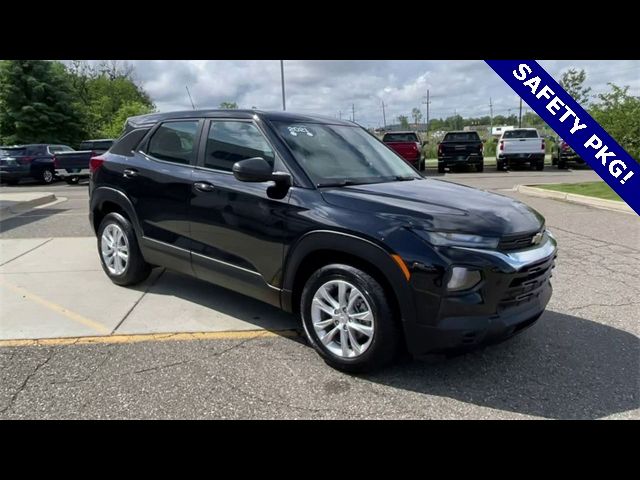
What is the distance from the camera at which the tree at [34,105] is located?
31.1m

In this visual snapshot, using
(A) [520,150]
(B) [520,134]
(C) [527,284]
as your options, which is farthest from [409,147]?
(C) [527,284]

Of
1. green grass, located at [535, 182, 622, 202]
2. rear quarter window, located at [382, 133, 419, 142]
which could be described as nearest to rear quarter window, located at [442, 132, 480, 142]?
rear quarter window, located at [382, 133, 419, 142]

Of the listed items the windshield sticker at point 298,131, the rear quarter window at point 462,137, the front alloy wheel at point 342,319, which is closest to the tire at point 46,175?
the rear quarter window at point 462,137

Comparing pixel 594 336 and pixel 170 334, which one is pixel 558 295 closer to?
pixel 594 336

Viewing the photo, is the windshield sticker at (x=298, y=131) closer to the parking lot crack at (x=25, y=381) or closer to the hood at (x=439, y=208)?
the hood at (x=439, y=208)

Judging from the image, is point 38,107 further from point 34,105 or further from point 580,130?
point 580,130

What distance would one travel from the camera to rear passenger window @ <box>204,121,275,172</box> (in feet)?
12.6

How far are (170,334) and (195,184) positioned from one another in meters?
1.30

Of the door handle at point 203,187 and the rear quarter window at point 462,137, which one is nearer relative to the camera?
the door handle at point 203,187

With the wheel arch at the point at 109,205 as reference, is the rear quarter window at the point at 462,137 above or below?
above

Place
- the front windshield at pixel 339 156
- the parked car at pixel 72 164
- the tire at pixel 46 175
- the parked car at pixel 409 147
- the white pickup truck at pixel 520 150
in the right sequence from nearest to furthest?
the front windshield at pixel 339 156, the parked car at pixel 72 164, the tire at pixel 46 175, the parked car at pixel 409 147, the white pickup truck at pixel 520 150

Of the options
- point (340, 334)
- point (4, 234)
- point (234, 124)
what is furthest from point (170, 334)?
point (4, 234)

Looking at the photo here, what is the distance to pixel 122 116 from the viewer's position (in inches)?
1698

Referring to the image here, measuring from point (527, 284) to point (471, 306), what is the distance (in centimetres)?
49
